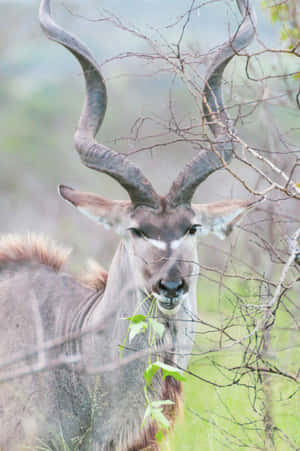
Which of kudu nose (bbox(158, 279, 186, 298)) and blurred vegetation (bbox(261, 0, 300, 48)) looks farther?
blurred vegetation (bbox(261, 0, 300, 48))

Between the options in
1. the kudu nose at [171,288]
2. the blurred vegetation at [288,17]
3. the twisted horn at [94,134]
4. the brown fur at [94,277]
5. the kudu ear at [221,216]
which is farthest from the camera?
the blurred vegetation at [288,17]

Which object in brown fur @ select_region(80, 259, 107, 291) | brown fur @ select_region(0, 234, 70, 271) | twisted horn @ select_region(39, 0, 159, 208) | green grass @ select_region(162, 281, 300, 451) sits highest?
twisted horn @ select_region(39, 0, 159, 208)

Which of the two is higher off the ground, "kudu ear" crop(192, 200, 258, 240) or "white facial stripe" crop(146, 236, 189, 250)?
"kudu ear" crop(192, 200, 258, 240)

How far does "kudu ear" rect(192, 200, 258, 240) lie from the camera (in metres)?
3.74

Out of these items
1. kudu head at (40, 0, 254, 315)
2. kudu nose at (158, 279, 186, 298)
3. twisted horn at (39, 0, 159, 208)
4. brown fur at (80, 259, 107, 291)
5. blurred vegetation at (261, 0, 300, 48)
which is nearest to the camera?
kudu nose at (158, 279, 186, 298)

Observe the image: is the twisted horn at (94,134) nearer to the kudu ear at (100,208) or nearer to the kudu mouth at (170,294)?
the kudu ear at (100,208)

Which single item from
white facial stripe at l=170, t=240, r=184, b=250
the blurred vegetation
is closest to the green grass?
white facial stripe at l=170, t=240, r=184, b=250

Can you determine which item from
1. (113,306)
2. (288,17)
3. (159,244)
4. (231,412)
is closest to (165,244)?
(159,244)

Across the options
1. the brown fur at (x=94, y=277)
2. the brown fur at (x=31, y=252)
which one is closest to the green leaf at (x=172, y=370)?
the brown fur at (x=94, y=277)

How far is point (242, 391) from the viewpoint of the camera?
480 cm

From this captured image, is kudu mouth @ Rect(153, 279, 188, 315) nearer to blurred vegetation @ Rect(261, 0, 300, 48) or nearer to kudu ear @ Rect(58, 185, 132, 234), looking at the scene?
kudu ear @ Rect(58, 185, 132, 234)

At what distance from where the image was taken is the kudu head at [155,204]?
3424 millimetres

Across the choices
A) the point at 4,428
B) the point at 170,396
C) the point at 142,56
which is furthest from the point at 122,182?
the point at 4,428

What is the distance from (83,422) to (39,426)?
213mm
